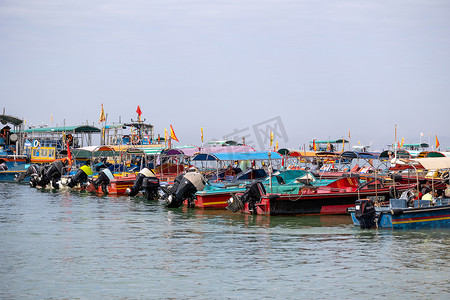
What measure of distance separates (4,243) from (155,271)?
6.72 meters

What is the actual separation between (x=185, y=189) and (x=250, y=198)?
4.70m

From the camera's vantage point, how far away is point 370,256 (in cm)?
1688

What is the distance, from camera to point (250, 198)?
26.4 metres

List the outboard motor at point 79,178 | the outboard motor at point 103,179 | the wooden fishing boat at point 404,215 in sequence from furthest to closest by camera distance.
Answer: the outboard motor at point 79,178 < the outboard motor at point 103,179 < the wooden fishing boat at point 404,215

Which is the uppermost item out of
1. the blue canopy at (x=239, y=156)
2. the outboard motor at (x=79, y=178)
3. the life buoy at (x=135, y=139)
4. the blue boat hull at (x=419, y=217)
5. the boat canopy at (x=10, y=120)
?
the boat canopy at (x=10, y=120)

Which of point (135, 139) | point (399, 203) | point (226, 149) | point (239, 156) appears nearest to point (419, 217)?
point (399, 203)

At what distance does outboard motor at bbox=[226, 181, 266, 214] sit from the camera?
2636 cm

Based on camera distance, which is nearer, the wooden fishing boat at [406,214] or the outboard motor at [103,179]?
the wooden fishing boat at [406,214]

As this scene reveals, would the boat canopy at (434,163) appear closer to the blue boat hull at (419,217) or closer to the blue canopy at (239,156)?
the blue boat hull at (419,217)

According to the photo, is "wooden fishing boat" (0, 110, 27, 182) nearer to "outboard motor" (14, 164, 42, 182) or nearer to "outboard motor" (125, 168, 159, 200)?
"outboard motor" (14, 164, 42, 182)

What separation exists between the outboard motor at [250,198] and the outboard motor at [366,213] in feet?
19.5

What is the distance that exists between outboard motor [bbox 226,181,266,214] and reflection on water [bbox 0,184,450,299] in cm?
95

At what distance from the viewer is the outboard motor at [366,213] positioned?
20981mm

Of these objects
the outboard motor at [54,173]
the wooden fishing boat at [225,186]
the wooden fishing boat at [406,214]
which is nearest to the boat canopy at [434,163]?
the wooden fishing boat at [406,214]
